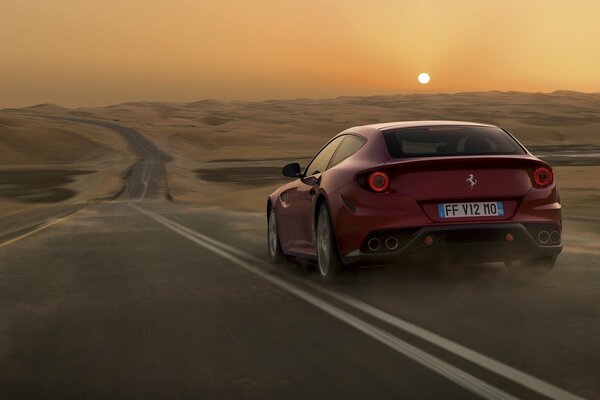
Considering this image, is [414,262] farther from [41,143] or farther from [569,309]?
[41,143]

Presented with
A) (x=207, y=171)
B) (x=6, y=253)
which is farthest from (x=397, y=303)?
(x=207, y=171)

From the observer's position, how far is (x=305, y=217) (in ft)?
31.6

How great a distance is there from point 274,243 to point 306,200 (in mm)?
1545

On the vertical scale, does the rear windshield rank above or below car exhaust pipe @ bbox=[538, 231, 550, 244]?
above

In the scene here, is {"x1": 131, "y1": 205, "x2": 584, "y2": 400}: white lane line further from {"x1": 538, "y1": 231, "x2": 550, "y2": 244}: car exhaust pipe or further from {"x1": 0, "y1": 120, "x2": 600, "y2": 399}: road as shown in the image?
{"x1": 538, "y1": 231, "x2": 550, "y2": 244}: car exhaust pipe

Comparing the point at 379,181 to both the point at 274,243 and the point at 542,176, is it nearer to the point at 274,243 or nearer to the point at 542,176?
the point at 542,176

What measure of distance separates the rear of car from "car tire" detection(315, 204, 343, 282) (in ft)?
0.93

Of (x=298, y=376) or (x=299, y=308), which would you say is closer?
(x=298, y=376)

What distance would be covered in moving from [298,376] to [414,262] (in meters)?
3.25

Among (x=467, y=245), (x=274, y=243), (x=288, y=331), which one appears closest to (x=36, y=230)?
(x=274, y=243)

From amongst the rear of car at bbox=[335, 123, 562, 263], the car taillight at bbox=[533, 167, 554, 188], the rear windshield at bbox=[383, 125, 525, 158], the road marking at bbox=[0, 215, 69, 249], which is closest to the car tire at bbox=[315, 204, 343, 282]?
the rear of car at bbox=[335, 123, 562, 263]

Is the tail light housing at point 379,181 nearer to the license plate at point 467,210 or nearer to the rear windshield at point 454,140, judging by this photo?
the rear windshield at point 454,140

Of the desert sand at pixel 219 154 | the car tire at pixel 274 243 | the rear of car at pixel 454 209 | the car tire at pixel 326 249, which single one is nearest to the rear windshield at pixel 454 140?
the rear of car at pixel 454 209

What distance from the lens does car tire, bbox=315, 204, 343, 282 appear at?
8547 millimetres
